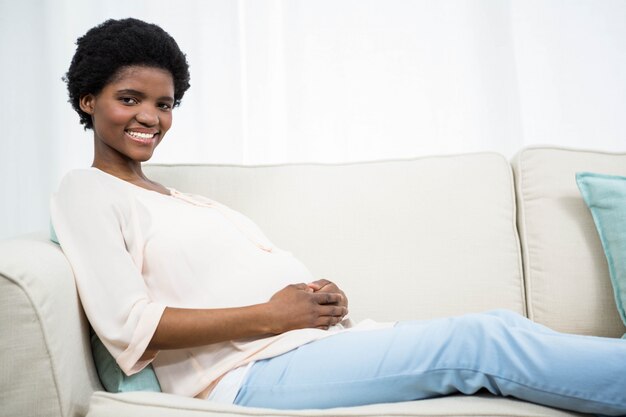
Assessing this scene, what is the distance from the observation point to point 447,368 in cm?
91

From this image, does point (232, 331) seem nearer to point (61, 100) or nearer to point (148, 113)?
point (148, 113)

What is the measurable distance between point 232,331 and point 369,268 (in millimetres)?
539

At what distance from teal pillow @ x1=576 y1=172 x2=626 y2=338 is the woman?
0.42m

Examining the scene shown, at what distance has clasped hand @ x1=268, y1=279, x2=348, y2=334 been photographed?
3.38ft

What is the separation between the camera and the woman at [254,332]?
2.85ft

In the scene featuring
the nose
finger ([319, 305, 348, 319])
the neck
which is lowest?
finger ([319, 305, 348, 319])

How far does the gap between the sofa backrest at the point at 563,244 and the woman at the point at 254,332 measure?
39 centimetres

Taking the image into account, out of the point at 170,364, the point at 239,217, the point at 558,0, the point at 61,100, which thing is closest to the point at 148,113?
the point at 239,217

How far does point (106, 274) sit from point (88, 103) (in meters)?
0.52

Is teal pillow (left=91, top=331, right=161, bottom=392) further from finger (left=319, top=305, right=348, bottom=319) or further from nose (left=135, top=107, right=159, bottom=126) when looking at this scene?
nose (left=135, top=107, right=159, bottom=126)

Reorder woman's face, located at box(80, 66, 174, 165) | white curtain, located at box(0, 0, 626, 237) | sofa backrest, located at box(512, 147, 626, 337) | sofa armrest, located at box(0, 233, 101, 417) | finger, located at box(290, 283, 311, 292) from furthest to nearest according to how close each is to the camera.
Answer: white curtain, located at box(0, 0, 626, 237)
sofa backrest, located at box(512, 147, 626, 337)
woman's face, located at box(80, 66, 174, 165)
finger, located at box(290, 283, 311, 292)
sofa armrest, located at box(0, 233, 101, 417)

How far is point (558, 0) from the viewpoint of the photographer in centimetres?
215

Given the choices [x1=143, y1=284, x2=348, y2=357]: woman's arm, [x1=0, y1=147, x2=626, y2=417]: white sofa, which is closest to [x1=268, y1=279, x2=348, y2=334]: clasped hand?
[x1=143, y1=284, x2=348, y2=357]: woman's arm

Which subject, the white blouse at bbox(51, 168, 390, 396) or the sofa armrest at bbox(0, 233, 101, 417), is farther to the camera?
the white blouse at bbox(51, 168, 390, 396)
